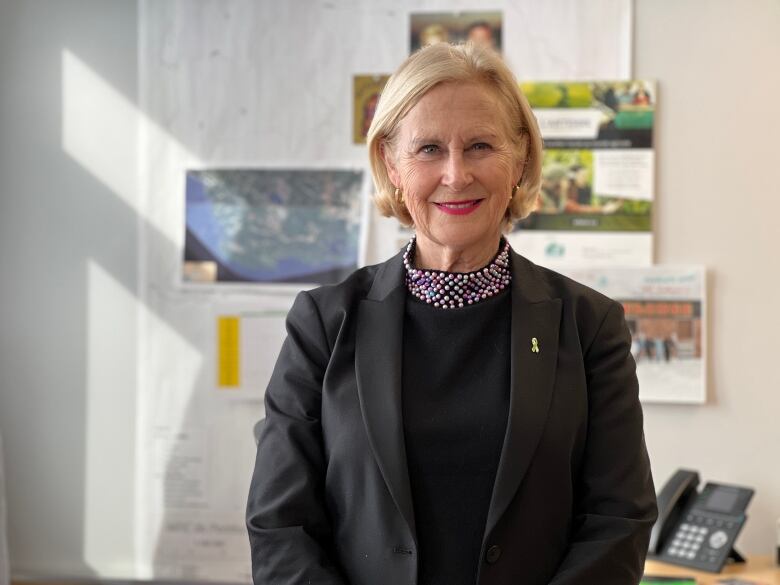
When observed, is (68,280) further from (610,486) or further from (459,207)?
(610,486)

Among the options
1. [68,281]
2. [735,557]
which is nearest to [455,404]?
[735,557]

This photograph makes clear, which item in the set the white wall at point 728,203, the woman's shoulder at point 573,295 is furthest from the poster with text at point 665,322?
the woman's shoulder at point 573,295

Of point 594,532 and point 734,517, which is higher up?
point 594,532

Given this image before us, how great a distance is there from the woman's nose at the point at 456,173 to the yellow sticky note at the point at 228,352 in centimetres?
141

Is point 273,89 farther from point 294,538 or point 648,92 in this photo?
point 294,538

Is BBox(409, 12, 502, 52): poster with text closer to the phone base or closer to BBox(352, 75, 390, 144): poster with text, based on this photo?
BBox(352, 75, 390, 144): poster with text

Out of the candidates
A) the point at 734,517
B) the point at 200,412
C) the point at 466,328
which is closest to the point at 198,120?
the point at 200,412

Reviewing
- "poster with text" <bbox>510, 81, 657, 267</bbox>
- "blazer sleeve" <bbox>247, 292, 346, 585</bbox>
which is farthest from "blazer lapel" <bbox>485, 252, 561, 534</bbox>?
"poster with text" <bbox>510, 81, 657, 267</bbox>

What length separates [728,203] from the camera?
8.07 feet

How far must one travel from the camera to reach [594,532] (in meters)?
1.31

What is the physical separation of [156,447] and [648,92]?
159 cm

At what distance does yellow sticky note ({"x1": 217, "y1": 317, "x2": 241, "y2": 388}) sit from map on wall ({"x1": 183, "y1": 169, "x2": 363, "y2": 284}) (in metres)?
0.12

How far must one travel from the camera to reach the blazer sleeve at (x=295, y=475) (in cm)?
131

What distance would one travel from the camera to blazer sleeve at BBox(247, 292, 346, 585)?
1.31 meters
